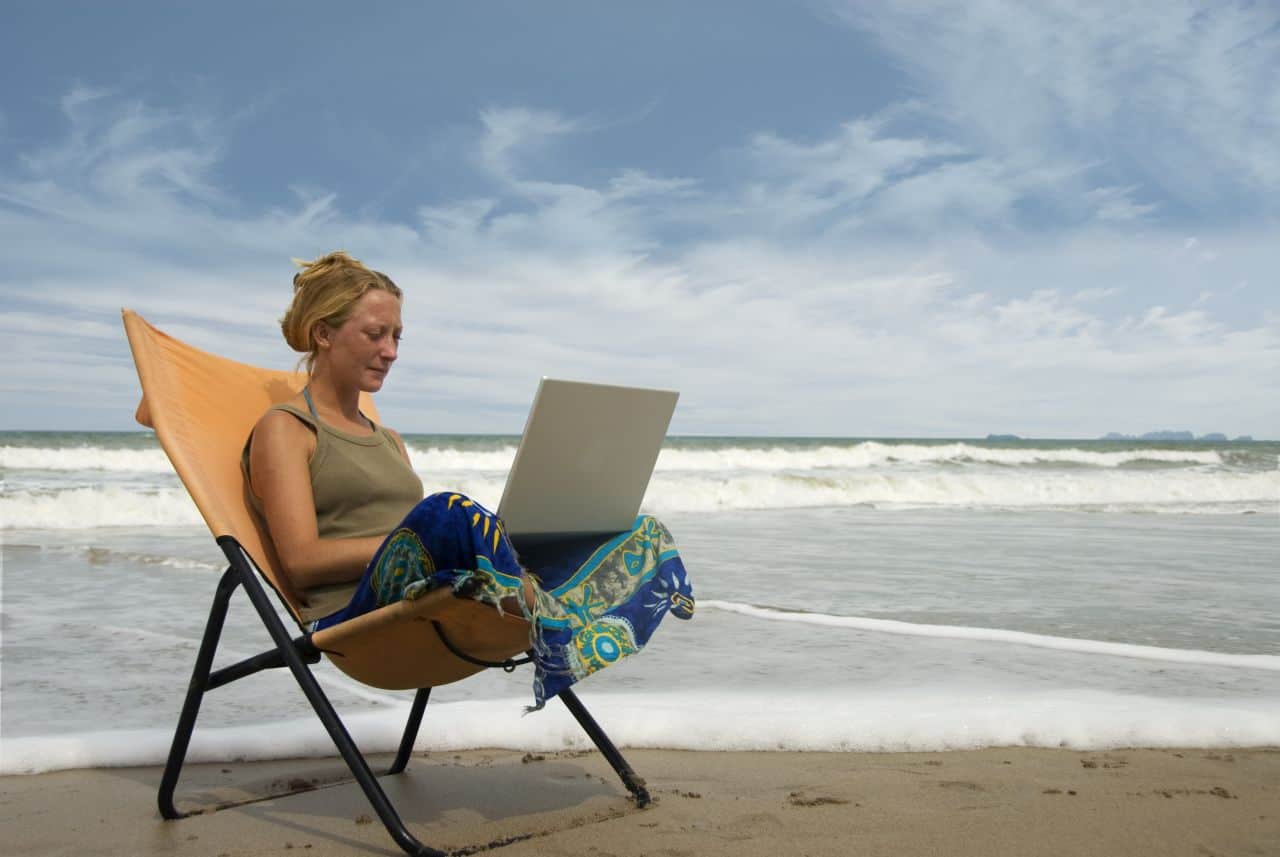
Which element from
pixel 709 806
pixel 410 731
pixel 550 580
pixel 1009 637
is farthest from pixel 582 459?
pixel 1009 637

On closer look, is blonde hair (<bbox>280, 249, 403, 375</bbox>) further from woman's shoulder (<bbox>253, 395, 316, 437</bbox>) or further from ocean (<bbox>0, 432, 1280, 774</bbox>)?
ocean (<bbox>0, 432, 1280, 774</bbox>)

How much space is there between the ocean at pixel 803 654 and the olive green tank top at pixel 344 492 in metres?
1.11

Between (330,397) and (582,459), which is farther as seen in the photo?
(330,397)

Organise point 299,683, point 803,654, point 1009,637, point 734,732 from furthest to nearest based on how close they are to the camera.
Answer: point 1009,637, point 803,654, point 734,732, point 299,683

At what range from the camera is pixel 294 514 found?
2.46 metres

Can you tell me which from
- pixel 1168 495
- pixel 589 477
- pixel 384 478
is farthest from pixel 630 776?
pixel 1168 495

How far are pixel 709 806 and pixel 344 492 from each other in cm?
124

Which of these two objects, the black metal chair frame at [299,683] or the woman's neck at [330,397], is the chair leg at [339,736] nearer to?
the black metal chair frame at [299,683]

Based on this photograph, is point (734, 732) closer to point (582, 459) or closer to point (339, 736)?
point (582, 459)

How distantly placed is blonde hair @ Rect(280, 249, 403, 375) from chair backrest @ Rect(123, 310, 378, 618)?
29 cm

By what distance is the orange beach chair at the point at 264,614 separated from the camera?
2.23m

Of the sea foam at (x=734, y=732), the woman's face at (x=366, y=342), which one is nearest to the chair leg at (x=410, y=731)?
the sea foam at (x=734, y=732)

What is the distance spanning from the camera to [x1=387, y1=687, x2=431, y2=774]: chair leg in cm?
302

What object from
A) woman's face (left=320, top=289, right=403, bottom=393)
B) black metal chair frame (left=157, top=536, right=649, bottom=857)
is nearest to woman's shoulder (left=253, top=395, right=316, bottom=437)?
woman's face (left=320, top=289, right=403, bottom=393)
